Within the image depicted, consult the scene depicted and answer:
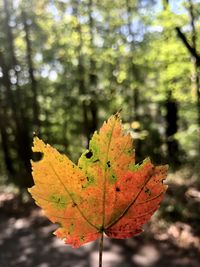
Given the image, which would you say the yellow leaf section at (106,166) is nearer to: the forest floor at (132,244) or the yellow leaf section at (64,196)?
the yellow leaf section at (64,196)

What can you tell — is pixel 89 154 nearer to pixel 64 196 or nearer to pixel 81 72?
pixel 64 196

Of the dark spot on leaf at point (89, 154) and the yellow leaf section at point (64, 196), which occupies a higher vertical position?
the dark spot on leaf at point (89, 154)

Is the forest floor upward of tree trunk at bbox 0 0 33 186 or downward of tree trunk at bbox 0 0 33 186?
downward

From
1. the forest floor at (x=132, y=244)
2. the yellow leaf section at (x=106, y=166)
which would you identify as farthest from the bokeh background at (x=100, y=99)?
the yellow leaf section at (x=106, y=166)

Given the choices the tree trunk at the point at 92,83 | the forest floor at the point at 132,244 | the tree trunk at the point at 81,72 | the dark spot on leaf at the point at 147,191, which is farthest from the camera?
the tree trunk at the point at 92,83

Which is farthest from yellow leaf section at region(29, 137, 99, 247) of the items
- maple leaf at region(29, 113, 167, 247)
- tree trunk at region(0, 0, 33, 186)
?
tree trunk at region(0, 0, 33, 186)

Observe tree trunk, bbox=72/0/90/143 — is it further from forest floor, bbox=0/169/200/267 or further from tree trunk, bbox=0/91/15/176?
forest floor, bbox=0/169/200/267

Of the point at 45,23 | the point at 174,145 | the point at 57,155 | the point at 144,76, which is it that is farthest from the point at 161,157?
the point at 57,155
